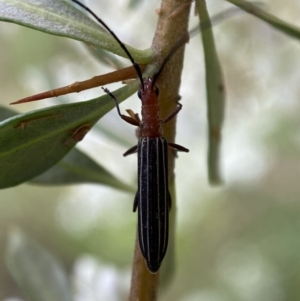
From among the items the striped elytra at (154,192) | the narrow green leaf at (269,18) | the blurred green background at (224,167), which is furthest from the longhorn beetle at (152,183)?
the blurred green background at (224,167)

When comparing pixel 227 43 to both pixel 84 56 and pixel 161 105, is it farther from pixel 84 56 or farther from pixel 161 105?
pixel 161 105

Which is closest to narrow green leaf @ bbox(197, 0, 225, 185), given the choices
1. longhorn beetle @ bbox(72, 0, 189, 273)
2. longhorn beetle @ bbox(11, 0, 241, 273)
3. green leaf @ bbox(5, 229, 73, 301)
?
longhorn beetle @ bbox(11, 0, 241, 273)

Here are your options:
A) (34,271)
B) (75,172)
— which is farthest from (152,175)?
(34,271)

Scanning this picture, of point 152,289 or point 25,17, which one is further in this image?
point 152,289

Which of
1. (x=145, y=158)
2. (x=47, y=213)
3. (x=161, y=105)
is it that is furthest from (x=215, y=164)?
(x=47, y=213)

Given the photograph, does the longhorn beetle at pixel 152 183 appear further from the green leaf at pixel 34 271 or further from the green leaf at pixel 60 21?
the green leaf at pixel 34 271

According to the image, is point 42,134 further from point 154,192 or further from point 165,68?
point 154,192
